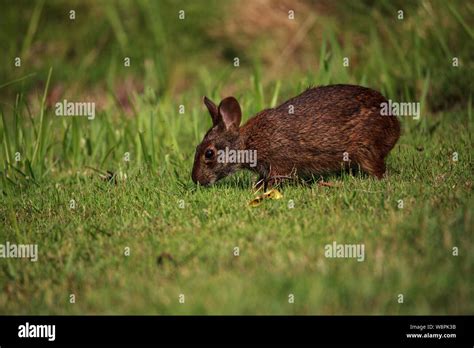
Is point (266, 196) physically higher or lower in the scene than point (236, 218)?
higher

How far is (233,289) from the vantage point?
3783 mm

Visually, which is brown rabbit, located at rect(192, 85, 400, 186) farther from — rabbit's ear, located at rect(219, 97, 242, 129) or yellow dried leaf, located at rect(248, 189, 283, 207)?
yellow dried leaf, located at rect(248, 189, 283, 207)

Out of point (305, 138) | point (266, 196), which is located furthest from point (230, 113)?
point (266, 196)

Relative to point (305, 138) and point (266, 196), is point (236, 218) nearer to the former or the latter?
point (266, 196)

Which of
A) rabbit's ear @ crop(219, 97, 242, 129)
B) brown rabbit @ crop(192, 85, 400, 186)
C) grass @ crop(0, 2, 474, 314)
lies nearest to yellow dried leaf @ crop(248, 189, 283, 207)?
grass @ crop(0, 2, 474, 314)

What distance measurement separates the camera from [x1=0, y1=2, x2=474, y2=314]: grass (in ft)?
12.5

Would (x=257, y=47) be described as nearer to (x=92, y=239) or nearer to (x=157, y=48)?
(x=157, y=48)

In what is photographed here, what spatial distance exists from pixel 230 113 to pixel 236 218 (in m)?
1.46

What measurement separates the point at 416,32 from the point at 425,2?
0.93m

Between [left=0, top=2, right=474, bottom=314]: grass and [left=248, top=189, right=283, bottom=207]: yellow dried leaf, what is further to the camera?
[left=248, top=189, right=283, bottom=207]: yellow dried leaf

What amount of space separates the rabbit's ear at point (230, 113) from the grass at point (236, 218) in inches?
22.3

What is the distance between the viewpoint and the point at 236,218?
195 inches

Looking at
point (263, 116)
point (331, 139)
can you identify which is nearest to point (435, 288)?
point (331, 139)

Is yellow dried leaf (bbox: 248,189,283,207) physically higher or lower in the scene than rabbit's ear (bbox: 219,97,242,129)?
lower
